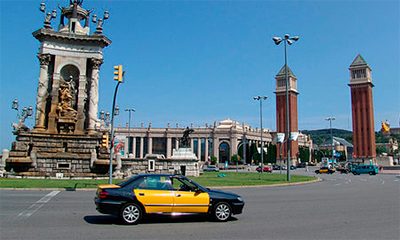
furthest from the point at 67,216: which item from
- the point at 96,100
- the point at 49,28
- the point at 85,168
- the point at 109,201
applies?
the point at 49,28

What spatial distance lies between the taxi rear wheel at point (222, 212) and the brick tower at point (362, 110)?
352 ft

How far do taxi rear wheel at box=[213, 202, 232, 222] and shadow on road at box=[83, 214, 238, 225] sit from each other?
31cm

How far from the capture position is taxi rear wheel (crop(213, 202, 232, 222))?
945 centimetres

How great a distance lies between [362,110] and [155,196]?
4406 inches

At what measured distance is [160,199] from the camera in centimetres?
916

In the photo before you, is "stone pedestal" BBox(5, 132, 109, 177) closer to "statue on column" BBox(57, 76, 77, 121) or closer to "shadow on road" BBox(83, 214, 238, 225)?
"statue on column" BBox(57, 76, 77, 121)

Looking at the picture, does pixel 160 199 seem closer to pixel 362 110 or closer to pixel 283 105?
pixel 362 110

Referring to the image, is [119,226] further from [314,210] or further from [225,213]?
[314,210]

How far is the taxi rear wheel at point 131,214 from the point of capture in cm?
892

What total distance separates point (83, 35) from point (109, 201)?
26.9 m

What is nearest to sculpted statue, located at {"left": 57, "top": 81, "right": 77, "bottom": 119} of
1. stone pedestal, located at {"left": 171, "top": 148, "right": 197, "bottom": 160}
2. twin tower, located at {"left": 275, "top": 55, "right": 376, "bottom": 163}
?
stone pedestal, located at {"left": 171, "top": 148, "right": 197, "bottom": 160}

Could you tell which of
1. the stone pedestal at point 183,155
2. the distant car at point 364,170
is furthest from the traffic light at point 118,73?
the distant car at point 364,170

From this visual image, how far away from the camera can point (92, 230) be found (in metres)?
8.23

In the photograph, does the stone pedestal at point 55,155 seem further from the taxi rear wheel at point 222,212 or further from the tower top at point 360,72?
the tower top at point 360,72
